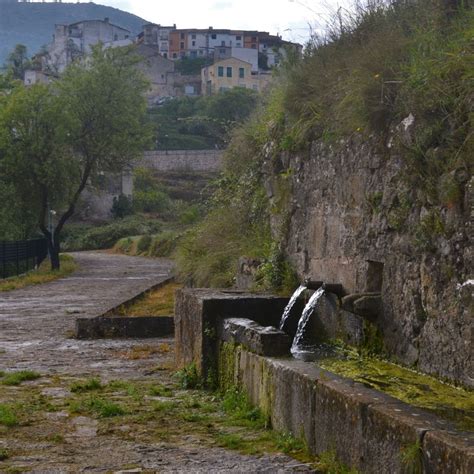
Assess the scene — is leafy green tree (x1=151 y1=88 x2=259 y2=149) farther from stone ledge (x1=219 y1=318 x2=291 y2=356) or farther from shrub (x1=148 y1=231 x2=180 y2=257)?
stone ledge (x1=219 y1=318 x2=291 y2=356)

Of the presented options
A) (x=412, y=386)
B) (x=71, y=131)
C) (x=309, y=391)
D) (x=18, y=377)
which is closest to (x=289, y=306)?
(x=18, y=377)

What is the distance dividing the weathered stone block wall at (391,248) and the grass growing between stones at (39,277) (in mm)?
14922

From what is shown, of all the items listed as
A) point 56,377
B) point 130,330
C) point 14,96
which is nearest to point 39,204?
point 14,96

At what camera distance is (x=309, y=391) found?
17.5 feet

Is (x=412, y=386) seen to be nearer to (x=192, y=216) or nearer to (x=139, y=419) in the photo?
(x=139, y=419)

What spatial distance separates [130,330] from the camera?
12.6m

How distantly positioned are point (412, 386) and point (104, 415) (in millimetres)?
2453

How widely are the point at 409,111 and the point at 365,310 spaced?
1512 millimetres

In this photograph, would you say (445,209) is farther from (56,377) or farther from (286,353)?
(56,377)

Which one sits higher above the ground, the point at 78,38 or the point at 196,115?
the point at 78,38

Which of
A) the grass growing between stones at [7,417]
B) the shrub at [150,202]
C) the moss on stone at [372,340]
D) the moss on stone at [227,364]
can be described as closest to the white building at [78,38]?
the shrub at [150,202]

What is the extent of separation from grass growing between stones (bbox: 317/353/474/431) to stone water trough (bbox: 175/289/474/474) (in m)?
0.28

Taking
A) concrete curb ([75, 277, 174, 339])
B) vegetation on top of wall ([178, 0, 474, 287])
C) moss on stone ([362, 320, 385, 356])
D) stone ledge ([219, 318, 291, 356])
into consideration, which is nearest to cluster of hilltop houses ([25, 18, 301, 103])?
concrete curb ([75, 277, 174, 339])

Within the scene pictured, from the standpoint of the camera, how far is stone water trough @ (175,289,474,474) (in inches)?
159
